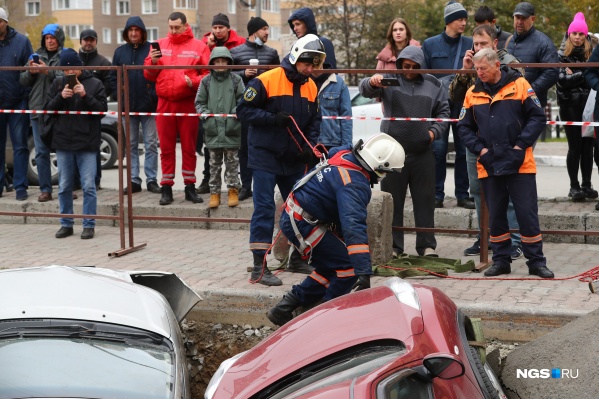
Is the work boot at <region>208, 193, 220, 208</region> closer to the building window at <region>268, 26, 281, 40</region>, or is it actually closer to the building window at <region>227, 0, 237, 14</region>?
the building window at <region>227, 0, 237, 14</region>

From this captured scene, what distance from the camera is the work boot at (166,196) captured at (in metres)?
11.4

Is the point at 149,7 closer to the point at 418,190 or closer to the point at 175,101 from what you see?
the point at 175,101

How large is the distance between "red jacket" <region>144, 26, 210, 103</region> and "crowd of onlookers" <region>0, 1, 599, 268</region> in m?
0.01

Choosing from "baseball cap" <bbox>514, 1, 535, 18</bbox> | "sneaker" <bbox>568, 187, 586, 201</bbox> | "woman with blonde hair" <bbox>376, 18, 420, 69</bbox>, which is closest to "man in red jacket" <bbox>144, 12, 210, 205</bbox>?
"woman with blonde hair" <bbox>376, 18, 420, 69</bbox>

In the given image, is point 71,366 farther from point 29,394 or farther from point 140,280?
point 140,280

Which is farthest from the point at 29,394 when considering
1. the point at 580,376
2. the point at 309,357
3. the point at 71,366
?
the point at 580,376

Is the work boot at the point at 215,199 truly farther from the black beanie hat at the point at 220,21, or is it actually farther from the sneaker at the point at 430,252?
the sneaker at the point at 430,252

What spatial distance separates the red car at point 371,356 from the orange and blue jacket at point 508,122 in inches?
116

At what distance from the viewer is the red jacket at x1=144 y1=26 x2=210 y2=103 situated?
37.0 feet

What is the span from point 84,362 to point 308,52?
3413 mm

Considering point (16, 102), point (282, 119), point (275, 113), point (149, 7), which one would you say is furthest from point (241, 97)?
point (149, 7)

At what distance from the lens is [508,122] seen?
8.18 m

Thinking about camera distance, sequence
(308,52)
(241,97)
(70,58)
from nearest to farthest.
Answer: (308,52)
(241,97)
(70,58)
